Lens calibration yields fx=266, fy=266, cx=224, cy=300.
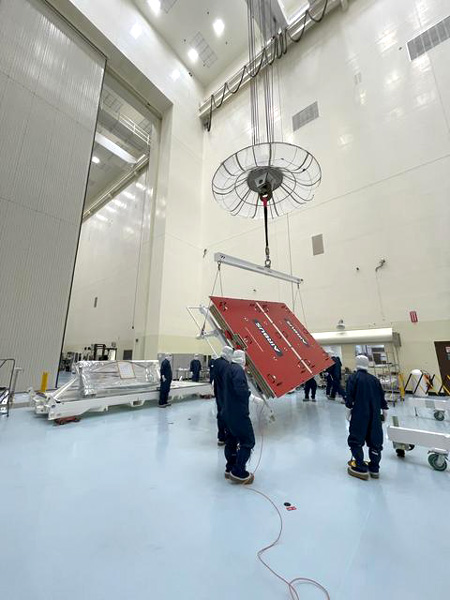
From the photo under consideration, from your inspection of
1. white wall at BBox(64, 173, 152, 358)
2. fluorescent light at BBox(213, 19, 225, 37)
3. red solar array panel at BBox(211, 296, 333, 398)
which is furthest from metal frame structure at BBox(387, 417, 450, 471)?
fluorescent light at BBox(213, 19, 225, 37)

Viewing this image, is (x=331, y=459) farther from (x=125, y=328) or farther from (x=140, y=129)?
(x=140, y=129)

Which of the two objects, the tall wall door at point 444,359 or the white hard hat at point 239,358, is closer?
the white hard hat at point 239,358

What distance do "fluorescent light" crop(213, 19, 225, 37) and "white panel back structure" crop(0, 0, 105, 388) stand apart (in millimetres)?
6589

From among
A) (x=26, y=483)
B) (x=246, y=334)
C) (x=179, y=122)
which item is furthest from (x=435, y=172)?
(x=179, y=122)

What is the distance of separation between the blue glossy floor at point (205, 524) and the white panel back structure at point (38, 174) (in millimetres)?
4917

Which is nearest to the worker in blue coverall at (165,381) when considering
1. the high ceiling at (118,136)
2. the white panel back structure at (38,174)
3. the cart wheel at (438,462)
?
the white panel back structure at (38,174)

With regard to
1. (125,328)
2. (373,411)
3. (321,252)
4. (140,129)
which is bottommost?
(373,411)

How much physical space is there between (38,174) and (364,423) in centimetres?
995

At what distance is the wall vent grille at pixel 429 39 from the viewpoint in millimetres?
7535

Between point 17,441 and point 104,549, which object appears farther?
point 17,441

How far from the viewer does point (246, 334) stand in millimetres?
4254

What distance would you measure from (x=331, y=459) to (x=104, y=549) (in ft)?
7.68

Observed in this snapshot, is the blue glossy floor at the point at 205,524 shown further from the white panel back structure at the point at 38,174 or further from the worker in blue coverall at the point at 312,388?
the white panel back structure at the point at 38,174

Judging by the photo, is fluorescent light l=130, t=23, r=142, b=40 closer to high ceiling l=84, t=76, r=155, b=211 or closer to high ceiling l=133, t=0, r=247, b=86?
high ceiling l=133, t=0, r=247, b=86
